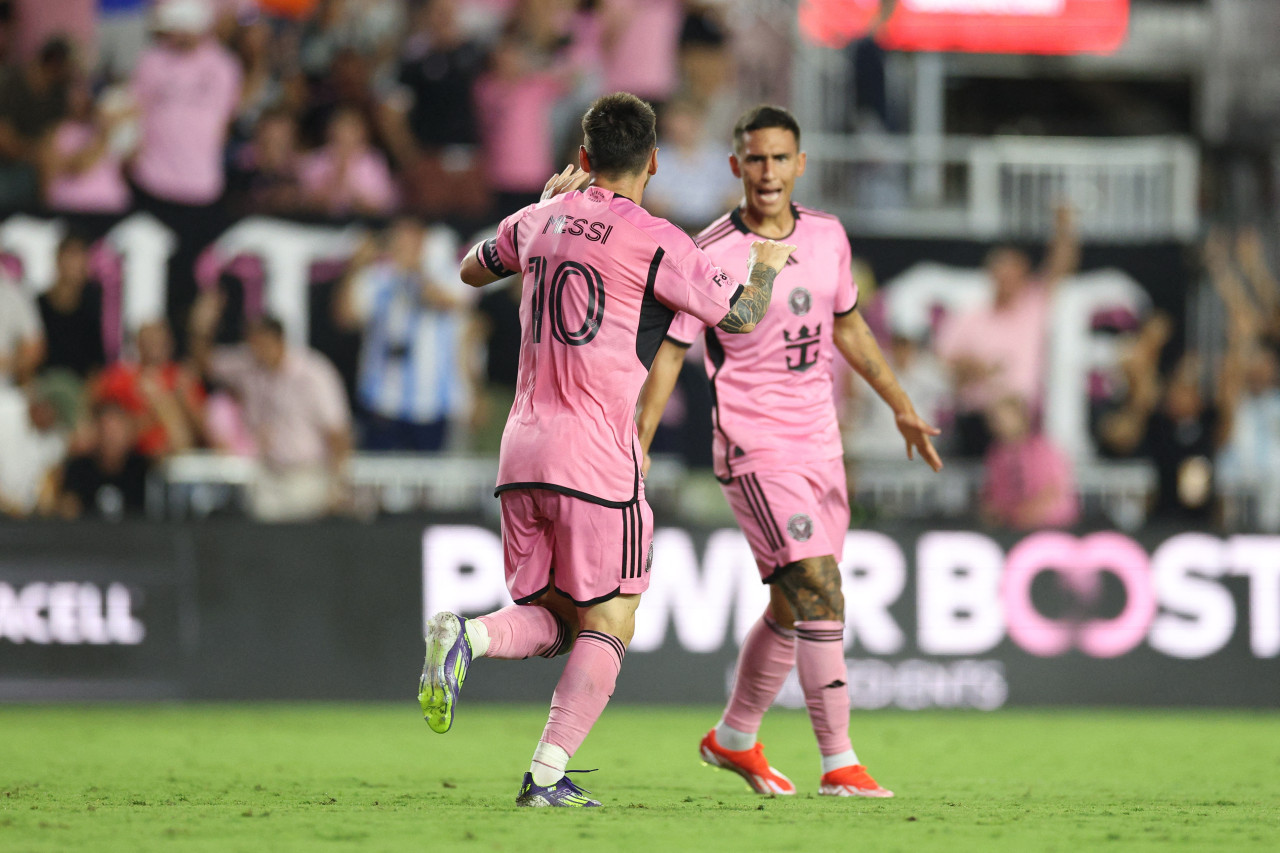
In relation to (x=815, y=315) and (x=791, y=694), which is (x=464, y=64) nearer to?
(x=791, y=694)

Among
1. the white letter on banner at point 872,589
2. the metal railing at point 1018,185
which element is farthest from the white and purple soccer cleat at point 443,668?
the metal railing at point 1018,185

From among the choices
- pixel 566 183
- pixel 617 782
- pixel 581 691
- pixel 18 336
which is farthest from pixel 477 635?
pixel 18 336

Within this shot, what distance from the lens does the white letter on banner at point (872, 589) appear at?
1108 cm

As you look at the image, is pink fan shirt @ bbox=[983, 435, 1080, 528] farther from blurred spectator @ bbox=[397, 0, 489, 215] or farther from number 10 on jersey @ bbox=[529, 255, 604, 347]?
number 10 on jersey @ bbox=[529, 255, 604, 347]

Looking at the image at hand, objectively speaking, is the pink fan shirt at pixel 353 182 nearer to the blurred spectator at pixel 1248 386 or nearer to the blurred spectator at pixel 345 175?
the blurred spectator at pixel 345 175

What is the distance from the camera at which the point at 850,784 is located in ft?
20.9

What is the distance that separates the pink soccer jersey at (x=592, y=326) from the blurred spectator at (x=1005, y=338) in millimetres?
7303

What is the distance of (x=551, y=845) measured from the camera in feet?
15.0

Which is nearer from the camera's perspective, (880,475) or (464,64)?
(880,475)

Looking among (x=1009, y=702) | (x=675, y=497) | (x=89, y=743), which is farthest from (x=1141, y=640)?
(x=89, y=743)

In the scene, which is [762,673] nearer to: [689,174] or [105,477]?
[105,477]

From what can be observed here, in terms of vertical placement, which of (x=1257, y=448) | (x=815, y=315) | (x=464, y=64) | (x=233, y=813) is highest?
(x=464, y=64)

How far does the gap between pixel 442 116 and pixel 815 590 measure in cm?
804

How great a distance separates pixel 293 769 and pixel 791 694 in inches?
171
